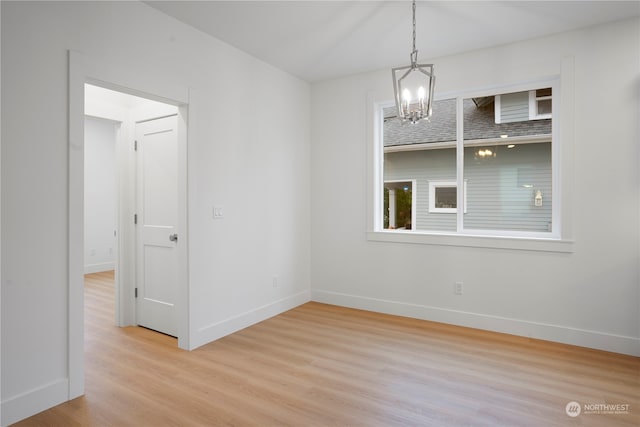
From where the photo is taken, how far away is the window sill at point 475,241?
353 centimetres

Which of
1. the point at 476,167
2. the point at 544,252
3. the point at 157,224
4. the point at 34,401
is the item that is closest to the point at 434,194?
the point at 476,167

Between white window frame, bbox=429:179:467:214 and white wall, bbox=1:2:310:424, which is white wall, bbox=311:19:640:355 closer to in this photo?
white window frame, bbox=429:179:467:214

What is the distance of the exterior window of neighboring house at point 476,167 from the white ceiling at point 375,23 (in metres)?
0.68

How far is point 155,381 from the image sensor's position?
2744 millimetres

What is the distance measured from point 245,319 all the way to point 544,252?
303 cm

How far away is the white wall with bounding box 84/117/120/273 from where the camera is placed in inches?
284

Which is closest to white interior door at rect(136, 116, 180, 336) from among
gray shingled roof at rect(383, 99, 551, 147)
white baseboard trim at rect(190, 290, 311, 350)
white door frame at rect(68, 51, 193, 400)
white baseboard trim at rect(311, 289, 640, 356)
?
white baseboard trim at rect(190, 290, 311, 350)

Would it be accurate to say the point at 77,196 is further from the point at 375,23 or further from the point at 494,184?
the point at 494,184

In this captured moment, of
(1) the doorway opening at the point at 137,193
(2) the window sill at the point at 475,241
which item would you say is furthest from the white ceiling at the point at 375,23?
(2) the window sill at the point at 475,241

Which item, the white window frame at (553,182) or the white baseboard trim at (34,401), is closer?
the white baseboard trim at (34,401)

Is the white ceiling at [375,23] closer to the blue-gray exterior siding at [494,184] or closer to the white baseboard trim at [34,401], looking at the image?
the blue-gray exterior siding at [494,184]

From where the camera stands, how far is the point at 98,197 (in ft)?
24.2

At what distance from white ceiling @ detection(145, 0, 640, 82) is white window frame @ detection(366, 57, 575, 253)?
46 centimetres

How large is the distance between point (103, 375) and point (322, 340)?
71.4 inches
